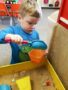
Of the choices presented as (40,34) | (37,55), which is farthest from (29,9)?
(40,34)

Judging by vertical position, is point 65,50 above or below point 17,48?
above

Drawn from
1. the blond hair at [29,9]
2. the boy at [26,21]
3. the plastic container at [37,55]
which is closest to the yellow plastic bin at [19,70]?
the plastic container at [37,55]

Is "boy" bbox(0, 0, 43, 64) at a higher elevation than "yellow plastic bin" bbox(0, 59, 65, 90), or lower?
higher

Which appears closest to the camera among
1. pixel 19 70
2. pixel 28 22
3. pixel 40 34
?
pixel 19 70

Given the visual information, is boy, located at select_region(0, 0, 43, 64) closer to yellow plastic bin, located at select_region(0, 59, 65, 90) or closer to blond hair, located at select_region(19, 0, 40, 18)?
blond hair, located at select_region(19, 0, 40, 18)

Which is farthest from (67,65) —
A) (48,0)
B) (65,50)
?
(48,0)

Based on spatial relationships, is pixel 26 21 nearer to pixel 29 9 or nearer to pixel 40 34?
pixel 29 9

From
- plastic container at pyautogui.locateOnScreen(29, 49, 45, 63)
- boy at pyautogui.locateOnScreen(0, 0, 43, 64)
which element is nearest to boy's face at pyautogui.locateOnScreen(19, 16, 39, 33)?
boy at pyautogui.locateOnScreen(0, 0, 43, 64)

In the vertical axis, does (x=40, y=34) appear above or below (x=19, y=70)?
below

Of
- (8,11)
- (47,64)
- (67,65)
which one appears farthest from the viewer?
(8,11)

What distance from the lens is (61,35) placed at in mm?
581

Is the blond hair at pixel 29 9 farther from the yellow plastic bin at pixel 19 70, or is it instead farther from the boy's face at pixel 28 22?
the yellow plastic bin at pixel 19 70

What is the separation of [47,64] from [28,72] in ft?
0.27

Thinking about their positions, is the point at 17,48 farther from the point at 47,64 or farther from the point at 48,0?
the point at 48,0
